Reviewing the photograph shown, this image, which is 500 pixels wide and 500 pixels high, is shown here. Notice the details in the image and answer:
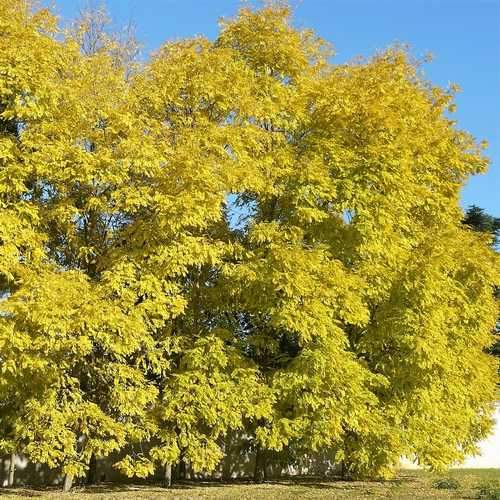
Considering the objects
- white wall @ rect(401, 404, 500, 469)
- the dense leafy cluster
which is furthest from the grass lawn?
white wall @ rect(401, 404, 500, 469)

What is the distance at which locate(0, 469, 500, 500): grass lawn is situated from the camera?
43.1ft

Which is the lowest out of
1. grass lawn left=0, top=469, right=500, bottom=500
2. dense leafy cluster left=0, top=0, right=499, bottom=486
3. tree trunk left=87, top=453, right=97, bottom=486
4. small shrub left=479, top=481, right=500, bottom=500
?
grass lawn left=0, top=469, right=500, bottom=500

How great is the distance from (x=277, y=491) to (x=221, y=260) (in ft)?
17.2

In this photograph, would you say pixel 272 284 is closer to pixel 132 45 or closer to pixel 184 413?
pixel 184 413

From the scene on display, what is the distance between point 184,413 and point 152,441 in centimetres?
350

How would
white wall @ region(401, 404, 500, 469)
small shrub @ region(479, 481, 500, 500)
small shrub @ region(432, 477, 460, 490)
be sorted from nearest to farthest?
small shrub @ region(479, 481, 500, 500), small shrub @ region(432, 477, 460, 490), white wall @ region(401, 404, 500, 469)

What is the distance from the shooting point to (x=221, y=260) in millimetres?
14812

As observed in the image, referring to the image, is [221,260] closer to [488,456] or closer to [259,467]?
[259,467]

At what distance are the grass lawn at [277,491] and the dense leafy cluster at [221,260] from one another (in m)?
0.67

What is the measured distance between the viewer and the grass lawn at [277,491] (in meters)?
13.1

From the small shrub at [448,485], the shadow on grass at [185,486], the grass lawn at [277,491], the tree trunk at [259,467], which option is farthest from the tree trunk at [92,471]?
the small shrub at [448,485]

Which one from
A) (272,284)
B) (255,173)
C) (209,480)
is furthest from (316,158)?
(209,480)

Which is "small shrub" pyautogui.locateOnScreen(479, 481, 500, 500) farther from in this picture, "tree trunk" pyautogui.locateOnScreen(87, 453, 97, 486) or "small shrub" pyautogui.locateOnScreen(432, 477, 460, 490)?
"tree trunk" pyautogui.locateOnScreen(87, 453, 97, 486)

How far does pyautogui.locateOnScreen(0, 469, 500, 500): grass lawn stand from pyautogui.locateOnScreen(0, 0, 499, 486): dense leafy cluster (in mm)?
665
